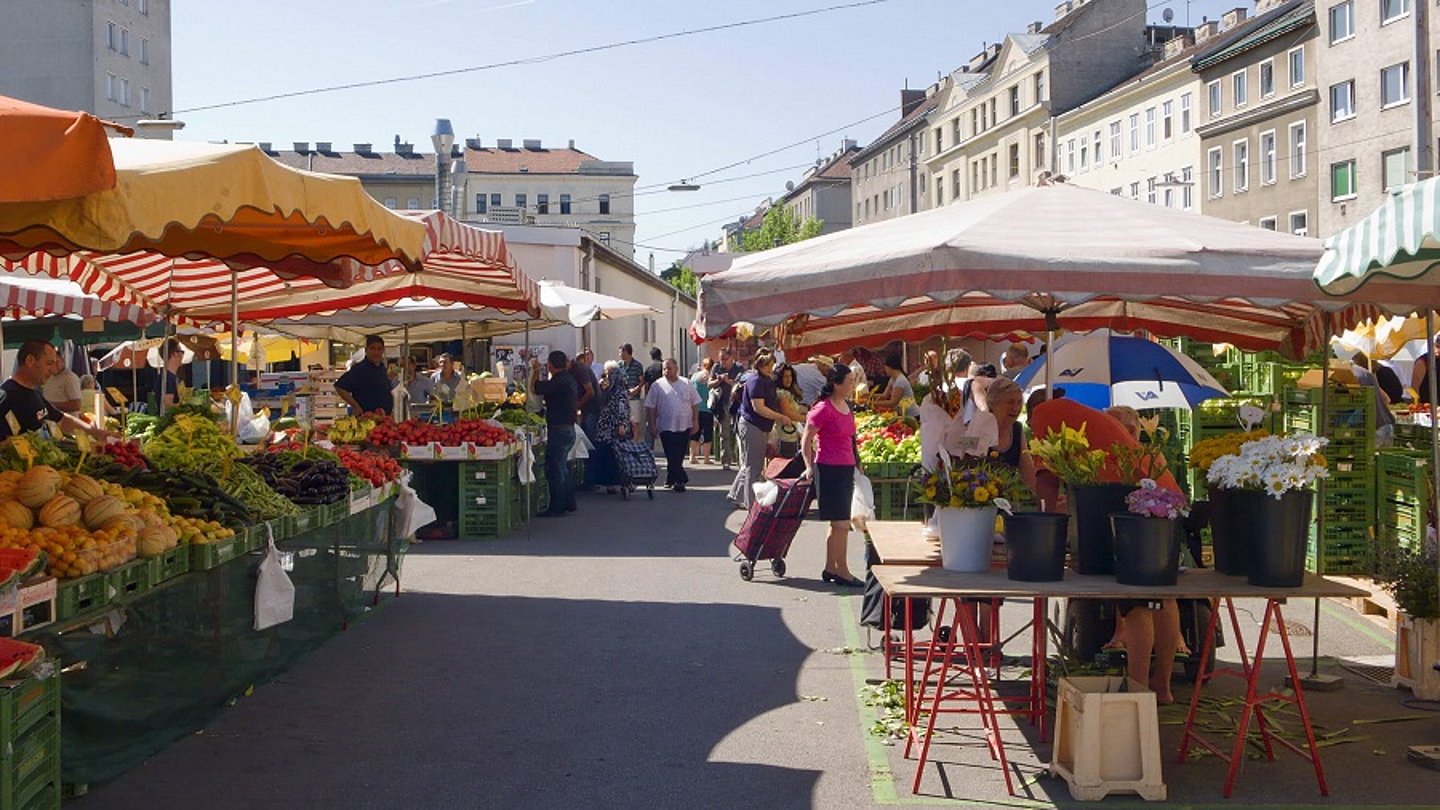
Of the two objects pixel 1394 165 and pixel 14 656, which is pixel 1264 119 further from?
pixel 14 656

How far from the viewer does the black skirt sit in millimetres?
11672

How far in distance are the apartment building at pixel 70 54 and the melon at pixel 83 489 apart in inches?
2465

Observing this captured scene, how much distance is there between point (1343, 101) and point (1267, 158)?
4.77m

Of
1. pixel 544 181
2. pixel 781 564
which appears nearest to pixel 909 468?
pixel 781 564

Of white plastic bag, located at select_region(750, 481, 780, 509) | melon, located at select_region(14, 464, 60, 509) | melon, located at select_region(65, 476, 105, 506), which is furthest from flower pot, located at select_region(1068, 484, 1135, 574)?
white plastic bag, located at select_region(750, 481, 780, 509)

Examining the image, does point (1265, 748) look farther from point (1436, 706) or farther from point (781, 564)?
point (781, 564)

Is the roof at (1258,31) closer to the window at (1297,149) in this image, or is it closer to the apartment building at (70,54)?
the window at (1297,149)

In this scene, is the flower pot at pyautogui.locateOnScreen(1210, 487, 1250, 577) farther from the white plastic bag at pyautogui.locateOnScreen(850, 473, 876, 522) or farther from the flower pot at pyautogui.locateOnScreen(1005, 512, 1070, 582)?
the white plastic bag at pyautogui.locateOnScreen(850, 473, 876, 522)

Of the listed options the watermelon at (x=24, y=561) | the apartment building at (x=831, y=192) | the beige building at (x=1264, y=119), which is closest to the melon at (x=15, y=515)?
the watermelon at (x=24, y=561)

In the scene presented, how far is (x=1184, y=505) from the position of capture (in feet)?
20.3

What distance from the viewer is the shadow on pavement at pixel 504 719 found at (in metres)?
6.34

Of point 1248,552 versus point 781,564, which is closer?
point 1248,552

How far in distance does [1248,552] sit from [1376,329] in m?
10.5

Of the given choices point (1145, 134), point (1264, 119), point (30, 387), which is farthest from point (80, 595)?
point (1145, 134)
